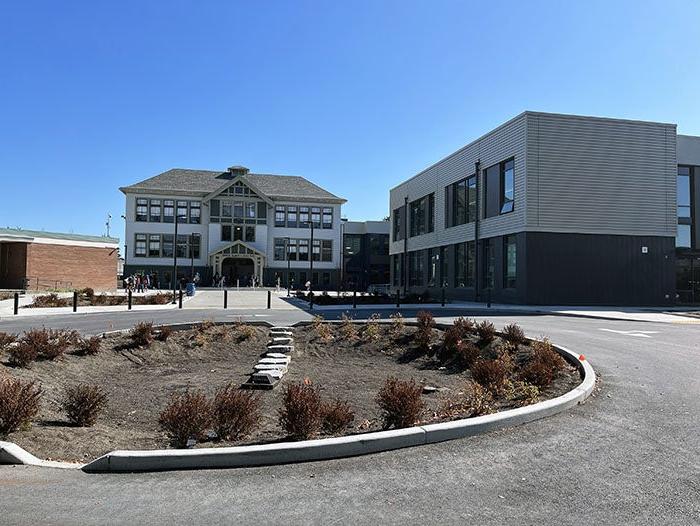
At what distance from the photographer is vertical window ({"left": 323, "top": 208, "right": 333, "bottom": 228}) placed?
7144 cm

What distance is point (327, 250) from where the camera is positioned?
70.6 meters

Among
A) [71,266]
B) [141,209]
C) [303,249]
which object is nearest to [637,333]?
[71,266]

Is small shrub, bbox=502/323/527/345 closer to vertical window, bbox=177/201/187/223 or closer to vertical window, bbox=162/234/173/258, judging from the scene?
vertical window, bbox=162/234/173/258

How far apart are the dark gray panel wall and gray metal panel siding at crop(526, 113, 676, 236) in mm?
578

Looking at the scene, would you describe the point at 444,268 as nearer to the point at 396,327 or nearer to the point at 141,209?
the point at 396,327

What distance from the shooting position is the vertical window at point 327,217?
71.4m

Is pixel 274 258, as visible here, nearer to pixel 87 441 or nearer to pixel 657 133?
pixel 657 133

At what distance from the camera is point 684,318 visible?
2322 centimetres

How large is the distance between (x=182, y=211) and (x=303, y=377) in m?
60.1

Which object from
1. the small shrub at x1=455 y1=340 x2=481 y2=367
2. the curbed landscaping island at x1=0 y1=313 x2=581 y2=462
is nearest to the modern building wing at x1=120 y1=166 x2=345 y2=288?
the curbed landscaping island at x1=0 y1=313 x2=581 y2=462

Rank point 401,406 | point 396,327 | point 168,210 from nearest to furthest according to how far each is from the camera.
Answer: point 401,406 < point 396,327 < point 168,210

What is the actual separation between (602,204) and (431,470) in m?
30.1

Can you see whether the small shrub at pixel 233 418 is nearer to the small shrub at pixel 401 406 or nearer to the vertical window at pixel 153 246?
the small shrub at pixel 401 406

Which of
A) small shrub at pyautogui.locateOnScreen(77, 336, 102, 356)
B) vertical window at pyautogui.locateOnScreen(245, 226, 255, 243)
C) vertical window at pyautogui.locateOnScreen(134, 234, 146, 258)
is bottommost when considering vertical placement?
small shrub at pyautogui.locateOnScreen(77, 336, 102, 356)
